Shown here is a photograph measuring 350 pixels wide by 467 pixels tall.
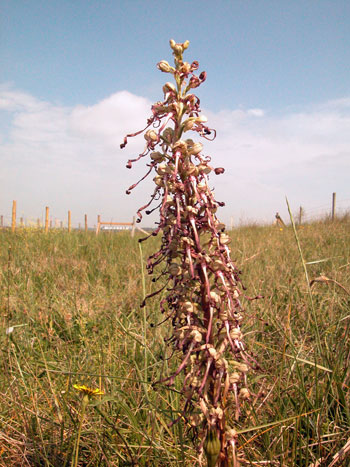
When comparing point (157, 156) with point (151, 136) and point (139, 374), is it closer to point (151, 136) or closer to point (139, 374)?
point (151, 136)

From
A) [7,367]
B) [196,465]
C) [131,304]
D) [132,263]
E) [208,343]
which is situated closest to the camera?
[208,343]

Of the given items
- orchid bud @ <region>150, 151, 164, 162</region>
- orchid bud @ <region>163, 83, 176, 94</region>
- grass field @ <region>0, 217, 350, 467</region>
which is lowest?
grass field @ <region>0, 217, 350, 467</region>

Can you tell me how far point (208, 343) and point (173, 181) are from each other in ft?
1.77

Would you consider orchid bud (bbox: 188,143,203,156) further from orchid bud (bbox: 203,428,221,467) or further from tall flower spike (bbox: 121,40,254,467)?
orchid bud (bbox: 203,428,221,467)

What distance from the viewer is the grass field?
1.72m

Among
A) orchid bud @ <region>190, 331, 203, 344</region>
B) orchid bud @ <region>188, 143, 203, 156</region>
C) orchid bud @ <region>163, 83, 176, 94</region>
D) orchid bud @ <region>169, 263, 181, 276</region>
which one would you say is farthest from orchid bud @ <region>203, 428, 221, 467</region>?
orchid bud @ <region>163, 83, 176, 94</region>

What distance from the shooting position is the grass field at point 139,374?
5.66 feet

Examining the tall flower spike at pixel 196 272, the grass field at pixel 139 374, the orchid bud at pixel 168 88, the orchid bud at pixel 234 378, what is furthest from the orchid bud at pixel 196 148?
the grass field at pixel 139 374

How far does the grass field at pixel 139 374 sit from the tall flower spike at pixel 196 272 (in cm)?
28

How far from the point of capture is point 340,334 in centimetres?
273

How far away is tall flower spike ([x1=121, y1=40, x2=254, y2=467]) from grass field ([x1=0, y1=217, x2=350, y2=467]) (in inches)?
11.2

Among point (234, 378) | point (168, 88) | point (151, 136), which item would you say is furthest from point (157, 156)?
point (234, 378)

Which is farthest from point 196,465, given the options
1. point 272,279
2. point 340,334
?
point 272,279

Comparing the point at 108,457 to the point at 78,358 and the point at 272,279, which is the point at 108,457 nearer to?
the point at 78,358
